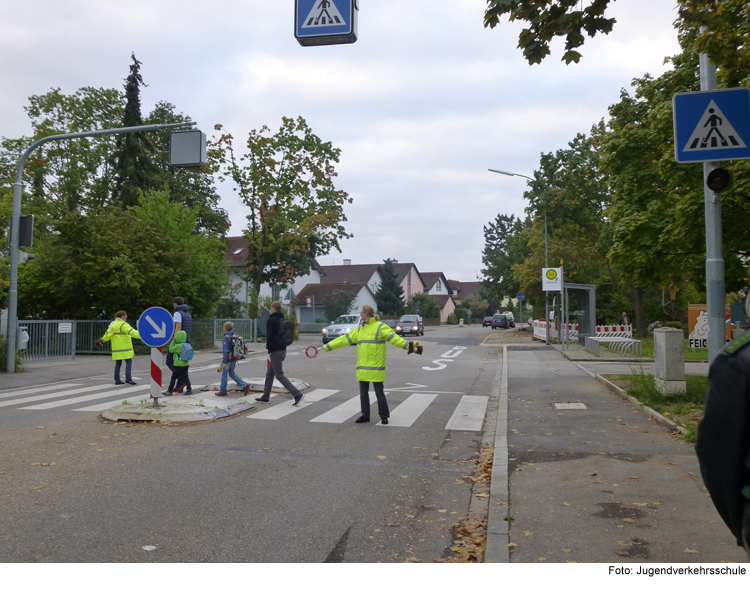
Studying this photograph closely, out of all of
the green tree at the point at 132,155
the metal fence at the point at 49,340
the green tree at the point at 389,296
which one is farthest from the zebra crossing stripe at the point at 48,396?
the green tree at the point at 389,296

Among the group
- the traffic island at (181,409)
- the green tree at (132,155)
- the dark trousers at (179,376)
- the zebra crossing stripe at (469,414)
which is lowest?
the zebra crossing stripe at (469,414)

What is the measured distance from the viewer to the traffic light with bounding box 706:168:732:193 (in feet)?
21.1

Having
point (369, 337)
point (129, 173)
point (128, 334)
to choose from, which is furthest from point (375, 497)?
point (129, 173)

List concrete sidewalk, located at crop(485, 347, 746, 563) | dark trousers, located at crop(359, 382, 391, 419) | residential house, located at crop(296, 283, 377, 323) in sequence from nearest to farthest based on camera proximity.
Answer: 1. concrete sidewalk, located at crop(485, 347, 746, 563)
2. dark trousers, located at crop(359, 382, 391, 419)
3. residential house, located at crop(296, 283, 377, 323)

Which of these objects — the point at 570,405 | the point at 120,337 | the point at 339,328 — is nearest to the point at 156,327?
the point at 120,337

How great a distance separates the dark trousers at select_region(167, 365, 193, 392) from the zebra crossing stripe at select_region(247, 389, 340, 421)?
6.69ft

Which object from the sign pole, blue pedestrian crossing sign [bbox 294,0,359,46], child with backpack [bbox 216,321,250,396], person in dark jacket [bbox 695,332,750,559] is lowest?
child with backpack [bbox 216,321,250,396]

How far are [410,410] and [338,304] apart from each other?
4692cm

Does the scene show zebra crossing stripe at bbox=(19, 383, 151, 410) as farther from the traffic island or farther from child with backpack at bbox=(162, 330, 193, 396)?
the traffic island

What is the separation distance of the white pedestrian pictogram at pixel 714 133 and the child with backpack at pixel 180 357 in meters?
8.77

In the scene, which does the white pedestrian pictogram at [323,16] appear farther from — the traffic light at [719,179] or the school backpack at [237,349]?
the school backpack at [237,349]

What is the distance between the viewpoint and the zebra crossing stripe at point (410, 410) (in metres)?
10.2

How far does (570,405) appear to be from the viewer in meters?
11.6

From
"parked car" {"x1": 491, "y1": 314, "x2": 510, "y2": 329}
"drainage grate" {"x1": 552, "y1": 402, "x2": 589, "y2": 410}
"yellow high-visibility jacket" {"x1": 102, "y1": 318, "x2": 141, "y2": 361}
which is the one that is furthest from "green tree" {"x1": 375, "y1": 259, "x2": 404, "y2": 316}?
"drainage grate" {"x1": 552, "y1": 402, "x2": 589, "y2": 410}
